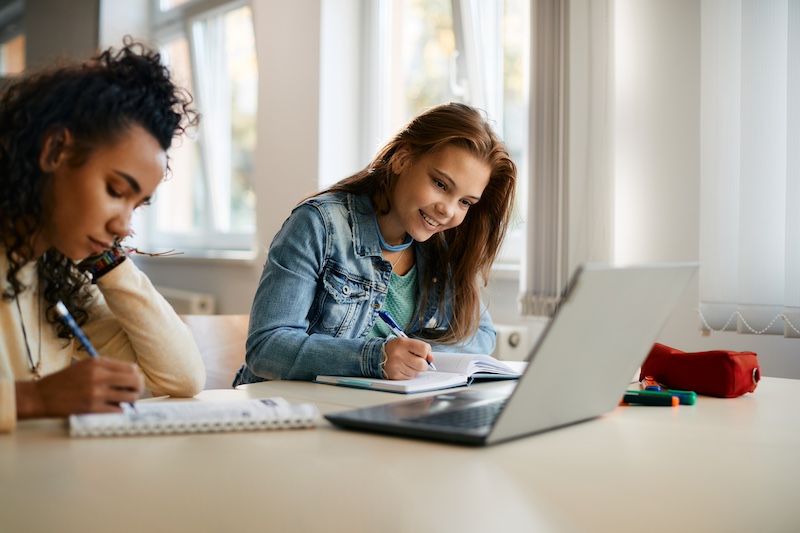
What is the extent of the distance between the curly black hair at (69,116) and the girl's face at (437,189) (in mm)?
689

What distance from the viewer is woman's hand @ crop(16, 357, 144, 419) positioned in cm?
87

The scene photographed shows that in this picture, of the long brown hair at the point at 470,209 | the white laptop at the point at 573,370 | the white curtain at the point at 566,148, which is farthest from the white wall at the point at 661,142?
the white laptop at the point at 573,370

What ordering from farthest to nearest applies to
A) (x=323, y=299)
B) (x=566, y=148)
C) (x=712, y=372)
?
(x=566, y=148) < (x=323, y=299) < (x=712, y=372)

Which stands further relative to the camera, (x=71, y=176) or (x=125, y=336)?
(x=125, y=336)

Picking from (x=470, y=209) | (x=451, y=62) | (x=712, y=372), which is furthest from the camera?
(x=451, y=62)

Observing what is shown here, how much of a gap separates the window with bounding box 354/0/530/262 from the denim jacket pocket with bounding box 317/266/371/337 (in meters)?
1.25

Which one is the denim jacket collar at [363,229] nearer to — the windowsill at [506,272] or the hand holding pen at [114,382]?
the hand holding pen at [114,382]

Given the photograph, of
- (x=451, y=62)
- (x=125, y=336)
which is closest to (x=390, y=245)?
(x=125, y=336)

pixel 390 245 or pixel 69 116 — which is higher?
pixel 69 116

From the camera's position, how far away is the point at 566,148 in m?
2.69

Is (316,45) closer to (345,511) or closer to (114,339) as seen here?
(114,339)

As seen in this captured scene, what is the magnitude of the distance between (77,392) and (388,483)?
0.36 meters

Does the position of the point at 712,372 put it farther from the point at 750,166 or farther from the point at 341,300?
the point at 750,166

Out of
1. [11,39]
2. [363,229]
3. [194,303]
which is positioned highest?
[11,39]
